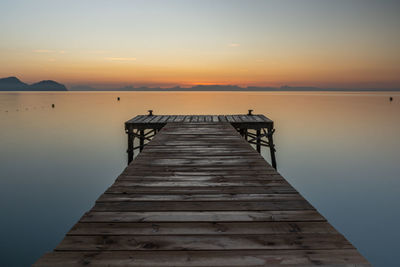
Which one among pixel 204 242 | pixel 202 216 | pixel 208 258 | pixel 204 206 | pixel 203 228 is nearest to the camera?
pixel 208 258

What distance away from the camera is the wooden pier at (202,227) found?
6.54 feet

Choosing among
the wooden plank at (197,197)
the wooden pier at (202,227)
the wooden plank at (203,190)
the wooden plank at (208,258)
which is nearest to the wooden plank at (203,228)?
the wooden pier at (202,227)

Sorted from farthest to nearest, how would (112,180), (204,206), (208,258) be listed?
1. (112,180)
2. (204,206)
3. (208,258)

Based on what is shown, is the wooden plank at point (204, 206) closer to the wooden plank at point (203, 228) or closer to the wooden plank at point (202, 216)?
the wooden plank at point (202, 216)

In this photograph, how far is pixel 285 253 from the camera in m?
2.04

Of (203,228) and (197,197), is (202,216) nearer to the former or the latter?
(203,228)

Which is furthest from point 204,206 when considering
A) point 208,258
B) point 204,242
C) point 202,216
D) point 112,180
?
point 112,180

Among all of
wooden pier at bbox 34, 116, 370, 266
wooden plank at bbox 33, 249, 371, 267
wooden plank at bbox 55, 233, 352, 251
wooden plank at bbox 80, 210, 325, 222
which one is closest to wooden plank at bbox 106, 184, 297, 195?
wooden pier at bbox 34, 116, 370, 266

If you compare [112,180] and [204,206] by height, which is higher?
[204,206]

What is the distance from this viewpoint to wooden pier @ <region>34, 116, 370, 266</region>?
6.54 ft

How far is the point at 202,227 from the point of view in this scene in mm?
2432

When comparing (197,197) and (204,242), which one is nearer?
(204,242)

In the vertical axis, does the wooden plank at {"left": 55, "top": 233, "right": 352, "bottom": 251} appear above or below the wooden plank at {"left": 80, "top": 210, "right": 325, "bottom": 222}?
below

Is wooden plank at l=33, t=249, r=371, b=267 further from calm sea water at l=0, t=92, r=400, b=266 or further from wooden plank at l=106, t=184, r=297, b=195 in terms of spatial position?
calm sea water at l=0, t=92, r=400, b=266
